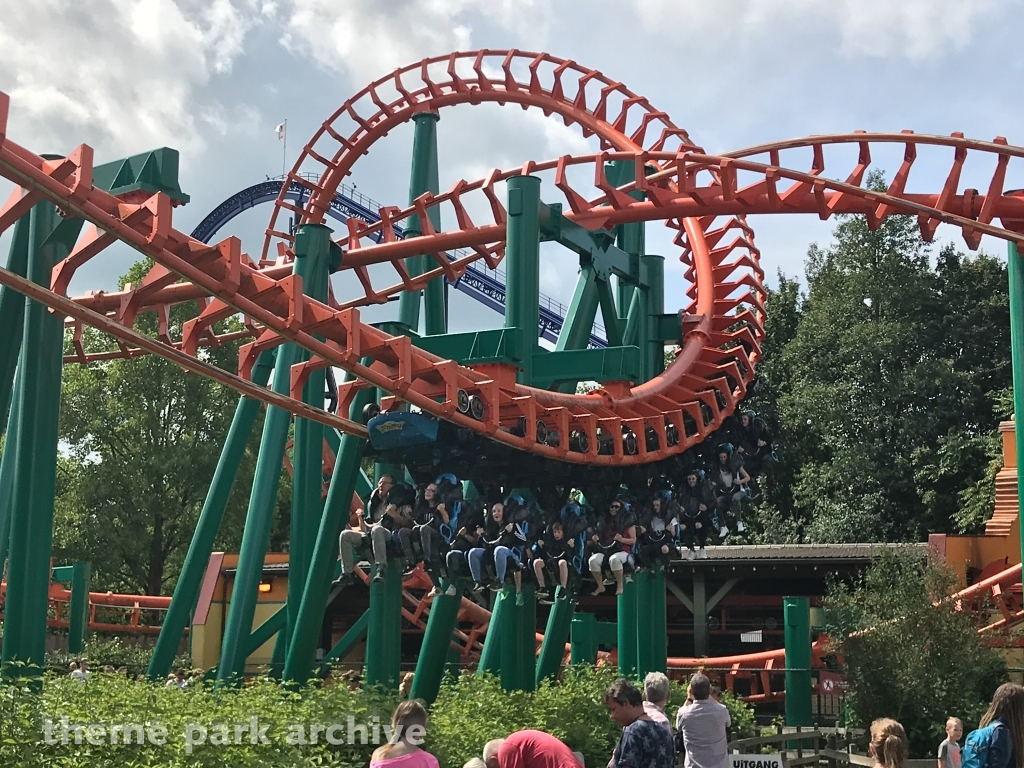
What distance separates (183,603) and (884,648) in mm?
6570

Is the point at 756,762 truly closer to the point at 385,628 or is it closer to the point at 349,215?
the point at 385,628

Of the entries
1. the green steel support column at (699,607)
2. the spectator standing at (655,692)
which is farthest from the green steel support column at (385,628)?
the green steel support column at (699,607)

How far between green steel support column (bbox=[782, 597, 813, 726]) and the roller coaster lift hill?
0.08 feet

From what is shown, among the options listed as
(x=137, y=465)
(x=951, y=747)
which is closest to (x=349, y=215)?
(x=137, y=465)

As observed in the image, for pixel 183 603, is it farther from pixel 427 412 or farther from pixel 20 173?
pixel 20 173

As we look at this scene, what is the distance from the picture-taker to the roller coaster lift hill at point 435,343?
842 centimetres

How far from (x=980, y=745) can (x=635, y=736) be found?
1283 mm

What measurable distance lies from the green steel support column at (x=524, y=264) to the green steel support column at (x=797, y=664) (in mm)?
4686

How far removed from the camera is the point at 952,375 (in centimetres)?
3055

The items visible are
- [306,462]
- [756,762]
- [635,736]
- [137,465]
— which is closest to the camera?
[635,736]

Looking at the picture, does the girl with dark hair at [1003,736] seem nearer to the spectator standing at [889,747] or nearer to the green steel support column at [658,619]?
the spectator standing at [889,747]

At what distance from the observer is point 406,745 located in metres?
4.46

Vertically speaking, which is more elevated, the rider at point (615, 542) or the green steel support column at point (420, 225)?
the green steel support column at point (420, 225)

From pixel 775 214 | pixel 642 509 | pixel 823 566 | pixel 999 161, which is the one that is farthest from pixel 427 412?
pixel 823 566
